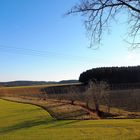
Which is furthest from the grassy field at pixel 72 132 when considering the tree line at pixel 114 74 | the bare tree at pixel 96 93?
the tree line at pixel 114 74

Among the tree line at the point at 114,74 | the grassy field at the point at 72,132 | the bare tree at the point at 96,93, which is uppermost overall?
the tree line at the point at 114,74

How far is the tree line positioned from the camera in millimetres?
67688

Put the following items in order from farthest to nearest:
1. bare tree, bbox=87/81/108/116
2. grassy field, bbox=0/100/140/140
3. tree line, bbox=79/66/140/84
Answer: tree line, bbox=79/66/140/84 < bare tree, bbox=87/81/108/116 < grassy field, bbox=0/100/140/140

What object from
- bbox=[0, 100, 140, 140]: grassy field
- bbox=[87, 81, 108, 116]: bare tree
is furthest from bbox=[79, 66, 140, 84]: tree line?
bbox=[0, 100, 140, 140]: grassy field

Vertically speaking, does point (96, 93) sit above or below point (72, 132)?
above

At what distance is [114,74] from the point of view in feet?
224

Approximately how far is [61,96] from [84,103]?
256 inches

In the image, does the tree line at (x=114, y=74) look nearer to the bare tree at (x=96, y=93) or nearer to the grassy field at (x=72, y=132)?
the bare tree at (x=96, y=93)

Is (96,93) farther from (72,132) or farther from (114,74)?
(114,74)

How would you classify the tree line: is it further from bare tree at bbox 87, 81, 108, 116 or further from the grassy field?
the grassy field

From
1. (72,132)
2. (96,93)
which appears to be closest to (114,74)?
(96,93)

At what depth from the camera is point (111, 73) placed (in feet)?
225

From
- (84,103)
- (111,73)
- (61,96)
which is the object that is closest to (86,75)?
(111,73)

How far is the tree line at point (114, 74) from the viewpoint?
222ft
